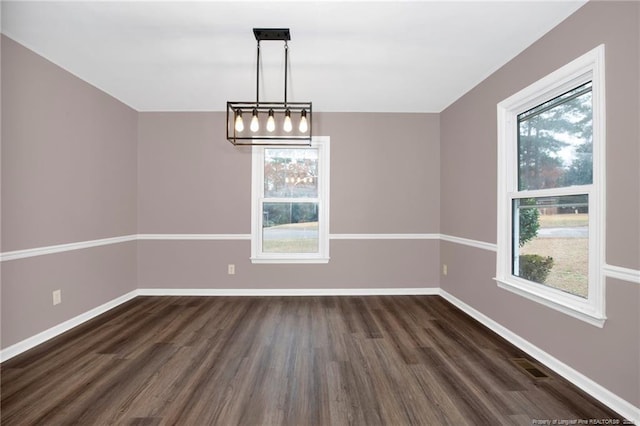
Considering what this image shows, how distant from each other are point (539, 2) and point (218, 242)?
4006mm

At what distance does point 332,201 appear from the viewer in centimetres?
399

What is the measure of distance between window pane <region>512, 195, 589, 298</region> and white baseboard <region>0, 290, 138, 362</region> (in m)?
4.37

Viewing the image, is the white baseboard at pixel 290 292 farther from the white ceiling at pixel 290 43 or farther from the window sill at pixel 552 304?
the white ceiling at pixel 290 43

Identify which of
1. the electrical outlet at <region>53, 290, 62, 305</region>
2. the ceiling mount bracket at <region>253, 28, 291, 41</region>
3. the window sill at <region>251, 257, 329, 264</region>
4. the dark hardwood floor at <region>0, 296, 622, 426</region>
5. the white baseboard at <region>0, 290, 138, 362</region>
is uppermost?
the ceiling mount bracket at <region>253, 28, 291, 41</region>

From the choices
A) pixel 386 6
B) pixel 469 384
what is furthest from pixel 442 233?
pixel 386 6

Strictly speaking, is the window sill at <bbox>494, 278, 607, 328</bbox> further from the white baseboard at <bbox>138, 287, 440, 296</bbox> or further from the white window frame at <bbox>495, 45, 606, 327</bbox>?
the white baseboard at <bbox>138, 287, 440, 296</bbox>

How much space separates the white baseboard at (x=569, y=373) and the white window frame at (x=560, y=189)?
15.5 inches

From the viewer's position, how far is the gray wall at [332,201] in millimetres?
3926

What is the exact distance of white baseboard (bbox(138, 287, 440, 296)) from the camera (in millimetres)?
3906

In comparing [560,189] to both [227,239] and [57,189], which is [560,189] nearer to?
[227,239]

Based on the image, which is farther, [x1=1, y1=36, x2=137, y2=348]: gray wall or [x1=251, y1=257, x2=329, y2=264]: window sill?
[x1=251, y1=257, x2=329, y2=264]: window sill

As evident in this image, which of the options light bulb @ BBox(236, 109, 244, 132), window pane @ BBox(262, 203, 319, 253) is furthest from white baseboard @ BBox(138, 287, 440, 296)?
light bulb @ BBox(236, 109, 244, 132)

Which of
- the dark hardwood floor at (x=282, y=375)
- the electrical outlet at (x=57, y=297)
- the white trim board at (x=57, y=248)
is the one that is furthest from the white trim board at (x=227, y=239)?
the dark hardwood floor at (x=282, y=375)

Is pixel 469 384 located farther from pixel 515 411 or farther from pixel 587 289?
pixel 587 289
